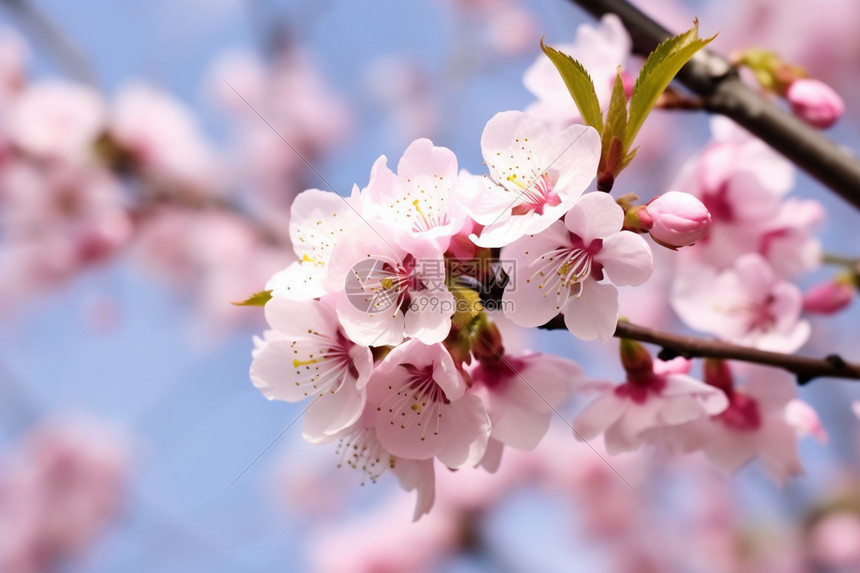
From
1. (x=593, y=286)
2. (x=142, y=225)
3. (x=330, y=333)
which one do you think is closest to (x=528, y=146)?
(x=593, y=286)

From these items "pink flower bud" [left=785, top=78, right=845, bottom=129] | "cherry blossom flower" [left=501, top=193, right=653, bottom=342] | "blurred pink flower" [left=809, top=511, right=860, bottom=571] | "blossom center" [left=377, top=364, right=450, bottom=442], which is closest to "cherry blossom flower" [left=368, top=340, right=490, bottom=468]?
"blossom center" [left=377, top=364, right=450, bottom=442]

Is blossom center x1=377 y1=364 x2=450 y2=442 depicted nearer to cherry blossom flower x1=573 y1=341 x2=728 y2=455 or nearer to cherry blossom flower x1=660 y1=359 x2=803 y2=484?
cherry blossom flower x1=573 y1=341 x2=728 y2=455

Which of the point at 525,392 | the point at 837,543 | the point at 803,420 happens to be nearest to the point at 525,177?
the point at 525,392

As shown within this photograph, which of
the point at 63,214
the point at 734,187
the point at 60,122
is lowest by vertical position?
the point at 734,187

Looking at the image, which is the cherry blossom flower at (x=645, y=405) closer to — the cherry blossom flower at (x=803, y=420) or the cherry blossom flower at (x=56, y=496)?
the cherry blossom flower at (x=803, y=420)

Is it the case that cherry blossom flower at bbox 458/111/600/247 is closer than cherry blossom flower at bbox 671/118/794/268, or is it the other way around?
cherry blossom flower at bbox 458/111/600/247

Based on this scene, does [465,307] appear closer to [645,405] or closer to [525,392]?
[525,392]
